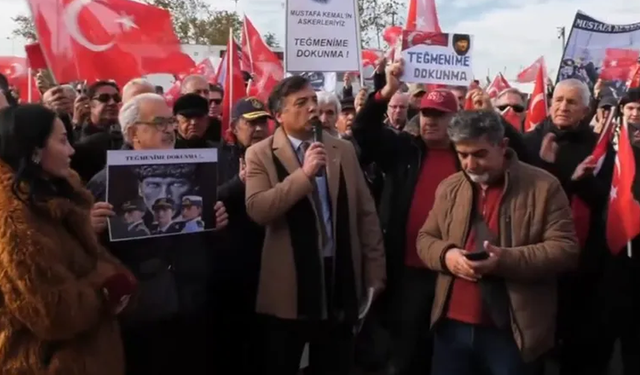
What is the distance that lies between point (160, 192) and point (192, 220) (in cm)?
21

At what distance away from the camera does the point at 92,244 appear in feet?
9.57

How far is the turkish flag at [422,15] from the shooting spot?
715 cm

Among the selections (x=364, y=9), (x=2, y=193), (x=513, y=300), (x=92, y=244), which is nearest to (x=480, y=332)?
(x=513, y=300)

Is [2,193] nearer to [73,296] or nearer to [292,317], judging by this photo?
[73,296]

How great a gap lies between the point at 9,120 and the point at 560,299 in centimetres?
327

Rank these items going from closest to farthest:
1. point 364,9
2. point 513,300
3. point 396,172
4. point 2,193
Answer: point 2,193 → point 513,300 → point 396,172 → point 364,9

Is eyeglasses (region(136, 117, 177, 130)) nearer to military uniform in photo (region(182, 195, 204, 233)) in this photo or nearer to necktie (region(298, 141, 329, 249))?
military uniform in photo (region(182, 195, 204, 233))

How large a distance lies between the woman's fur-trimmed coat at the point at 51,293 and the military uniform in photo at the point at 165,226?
0.39 metres

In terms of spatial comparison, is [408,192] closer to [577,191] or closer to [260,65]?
[577,191]

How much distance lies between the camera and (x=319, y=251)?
12.3 ft

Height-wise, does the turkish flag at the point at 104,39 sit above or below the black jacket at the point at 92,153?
above

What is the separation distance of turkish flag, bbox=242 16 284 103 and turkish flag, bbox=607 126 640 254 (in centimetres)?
569

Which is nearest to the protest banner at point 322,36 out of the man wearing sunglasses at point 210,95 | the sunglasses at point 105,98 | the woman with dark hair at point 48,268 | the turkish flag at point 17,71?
the man wearing sunglasses at point 210,95

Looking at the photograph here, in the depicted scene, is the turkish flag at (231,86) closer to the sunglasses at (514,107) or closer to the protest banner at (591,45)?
the sunglasses at (514,107)
